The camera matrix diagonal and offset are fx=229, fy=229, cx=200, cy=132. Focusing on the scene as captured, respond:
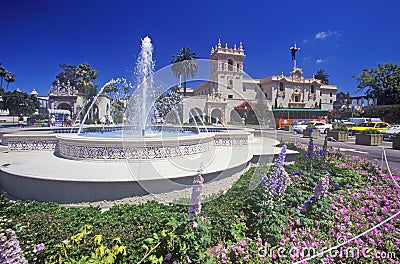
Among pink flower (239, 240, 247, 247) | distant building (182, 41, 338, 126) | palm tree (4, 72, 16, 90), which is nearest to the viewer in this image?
pink flower (239, 240, 247, 247)

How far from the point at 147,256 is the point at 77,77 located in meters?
57.4

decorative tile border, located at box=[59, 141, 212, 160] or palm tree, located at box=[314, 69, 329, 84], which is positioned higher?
palm tree, located at box=[314, 69, 329, 84]

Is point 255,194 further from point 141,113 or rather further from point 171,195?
point 141,113

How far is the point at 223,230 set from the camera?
3.08 metres

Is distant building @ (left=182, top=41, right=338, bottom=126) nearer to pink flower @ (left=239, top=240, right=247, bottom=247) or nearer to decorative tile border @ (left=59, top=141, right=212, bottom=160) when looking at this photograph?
decorative tile border @ (left=59, top=141, right=212, bottom=160)

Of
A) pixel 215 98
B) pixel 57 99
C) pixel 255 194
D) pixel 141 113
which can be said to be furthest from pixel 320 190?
pixel 57 99

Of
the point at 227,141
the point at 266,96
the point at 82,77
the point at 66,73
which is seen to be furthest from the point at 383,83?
the point at 66,73

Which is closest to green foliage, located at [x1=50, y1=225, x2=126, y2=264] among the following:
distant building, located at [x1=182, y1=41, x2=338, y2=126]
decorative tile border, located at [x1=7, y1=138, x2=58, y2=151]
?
decorative tile border, located at [x1=7, y1=138, x2=58, y2=151]

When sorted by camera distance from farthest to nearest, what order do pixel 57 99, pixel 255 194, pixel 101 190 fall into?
pixel 57 99
pixel 101 190
pixel 255 194

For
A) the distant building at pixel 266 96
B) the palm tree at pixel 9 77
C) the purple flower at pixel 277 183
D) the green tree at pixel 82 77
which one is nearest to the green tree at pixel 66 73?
the green tree at pixel 82 77

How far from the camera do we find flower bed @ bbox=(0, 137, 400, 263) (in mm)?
2412

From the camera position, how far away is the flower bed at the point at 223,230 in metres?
2.41

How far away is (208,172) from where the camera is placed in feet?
16.3

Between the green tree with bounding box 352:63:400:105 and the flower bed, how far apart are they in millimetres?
49785
